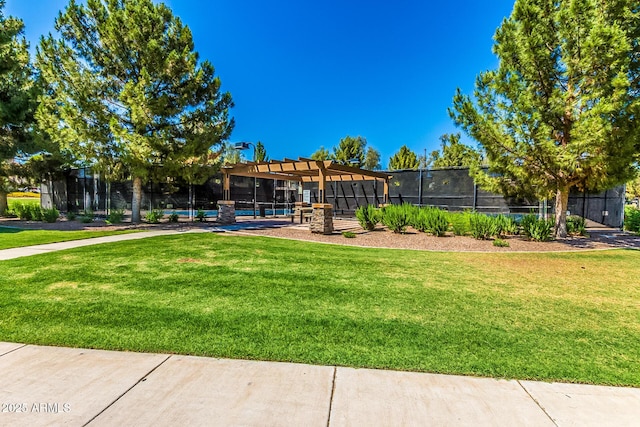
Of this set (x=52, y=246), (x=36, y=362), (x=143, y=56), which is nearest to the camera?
(x=36, y=362)

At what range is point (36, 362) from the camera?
2.64m

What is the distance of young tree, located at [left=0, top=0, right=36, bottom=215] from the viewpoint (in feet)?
42.9

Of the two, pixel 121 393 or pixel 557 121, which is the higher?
pixel 557 121

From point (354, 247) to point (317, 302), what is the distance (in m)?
4.87

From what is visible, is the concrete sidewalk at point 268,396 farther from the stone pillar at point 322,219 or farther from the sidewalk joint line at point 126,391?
the stone pillar at point 322,219

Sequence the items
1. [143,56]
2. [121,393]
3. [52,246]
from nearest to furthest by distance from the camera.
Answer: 1. [121,393]
2. [52,246]
3. [143,56]

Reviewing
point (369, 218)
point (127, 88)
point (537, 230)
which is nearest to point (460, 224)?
point (537, 230)

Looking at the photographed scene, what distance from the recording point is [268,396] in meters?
2.23

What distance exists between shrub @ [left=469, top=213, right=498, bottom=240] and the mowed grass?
3.19 m

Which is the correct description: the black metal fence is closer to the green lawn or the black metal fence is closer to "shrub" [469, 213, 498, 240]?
"shrub" [469, 213, 498, 240]

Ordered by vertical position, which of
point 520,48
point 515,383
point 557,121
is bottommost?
point 515,383

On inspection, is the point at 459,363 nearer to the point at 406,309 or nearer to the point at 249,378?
the point at 406,309

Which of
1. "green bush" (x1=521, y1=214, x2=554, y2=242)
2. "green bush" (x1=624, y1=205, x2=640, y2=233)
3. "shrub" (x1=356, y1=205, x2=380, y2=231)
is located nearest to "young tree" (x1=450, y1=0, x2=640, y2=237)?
"green bush" (x1=521, y1=214, x2=554, y2=242)

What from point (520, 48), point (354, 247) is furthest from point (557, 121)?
point (354, 247)
